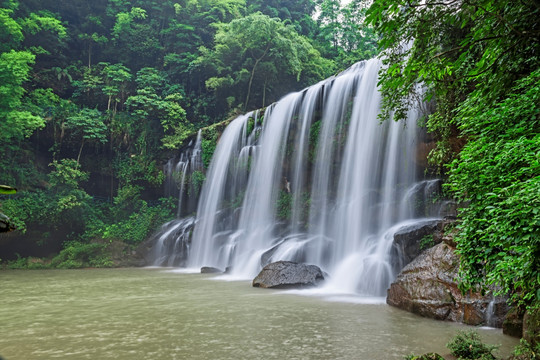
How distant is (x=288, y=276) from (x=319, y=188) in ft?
22.1

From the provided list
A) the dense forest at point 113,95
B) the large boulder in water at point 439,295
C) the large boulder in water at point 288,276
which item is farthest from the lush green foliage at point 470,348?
the dense forest at point 113,95

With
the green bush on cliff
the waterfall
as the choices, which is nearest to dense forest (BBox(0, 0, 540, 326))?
the waterfall

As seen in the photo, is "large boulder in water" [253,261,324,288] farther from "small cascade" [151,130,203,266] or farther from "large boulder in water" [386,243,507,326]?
"small cascade" [151,130,203,266]

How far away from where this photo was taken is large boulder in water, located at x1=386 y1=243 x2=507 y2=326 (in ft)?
17.4

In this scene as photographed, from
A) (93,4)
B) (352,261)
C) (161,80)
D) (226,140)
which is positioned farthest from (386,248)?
(93,4)

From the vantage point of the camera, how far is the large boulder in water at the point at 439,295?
5312mm

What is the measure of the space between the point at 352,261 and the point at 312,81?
19.8m

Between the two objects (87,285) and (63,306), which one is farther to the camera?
(87,285)

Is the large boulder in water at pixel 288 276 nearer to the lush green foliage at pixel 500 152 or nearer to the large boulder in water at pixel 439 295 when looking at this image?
A: the large boulder in water at pixel 439 295

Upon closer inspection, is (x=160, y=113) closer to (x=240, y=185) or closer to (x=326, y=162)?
(x=240, y=185)

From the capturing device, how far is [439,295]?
5828mm

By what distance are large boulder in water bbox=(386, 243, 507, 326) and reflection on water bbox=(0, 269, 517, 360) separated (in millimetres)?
284

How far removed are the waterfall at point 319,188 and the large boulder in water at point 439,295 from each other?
1743 millimetres

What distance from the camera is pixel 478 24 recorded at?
4.09 m
